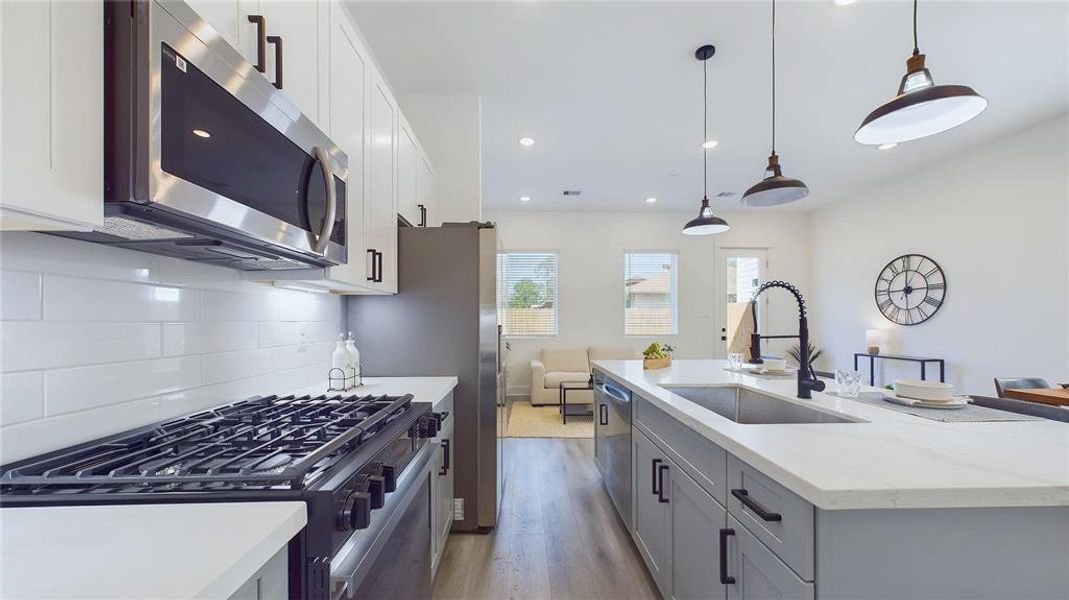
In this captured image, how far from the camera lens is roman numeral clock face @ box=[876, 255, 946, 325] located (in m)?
4.57

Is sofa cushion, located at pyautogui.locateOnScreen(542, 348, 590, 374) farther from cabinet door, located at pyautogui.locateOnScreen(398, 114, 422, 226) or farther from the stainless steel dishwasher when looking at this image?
cabinet door, located at pyautogui.locateOnScreen(398, 114, 422, 226)

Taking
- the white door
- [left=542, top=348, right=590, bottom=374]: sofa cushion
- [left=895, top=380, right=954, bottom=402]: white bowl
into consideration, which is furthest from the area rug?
[left=895, top=380, right=954, bottom=402]: white bowl

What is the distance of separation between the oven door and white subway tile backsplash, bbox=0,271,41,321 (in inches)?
15.4

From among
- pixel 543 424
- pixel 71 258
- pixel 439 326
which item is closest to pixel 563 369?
pixel 543 424

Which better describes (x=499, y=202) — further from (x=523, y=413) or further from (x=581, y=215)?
(x=523, y=413)

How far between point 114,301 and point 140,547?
0.75m

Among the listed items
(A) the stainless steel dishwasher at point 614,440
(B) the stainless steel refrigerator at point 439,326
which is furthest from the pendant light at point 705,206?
(B) the stainless steel refrigerator at point 439,326

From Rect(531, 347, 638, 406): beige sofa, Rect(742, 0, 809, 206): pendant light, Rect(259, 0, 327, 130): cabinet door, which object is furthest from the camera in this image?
Rect(531, 347, 638, 406): beige sofa

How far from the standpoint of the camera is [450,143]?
122 inches

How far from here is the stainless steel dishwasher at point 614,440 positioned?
7.28ft

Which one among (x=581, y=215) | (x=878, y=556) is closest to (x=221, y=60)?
(x=878, y=556)

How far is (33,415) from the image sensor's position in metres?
0.82

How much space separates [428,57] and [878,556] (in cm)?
303

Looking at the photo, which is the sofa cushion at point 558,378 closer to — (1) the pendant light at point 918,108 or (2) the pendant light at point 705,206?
(2) the pendant light at point 705,206
